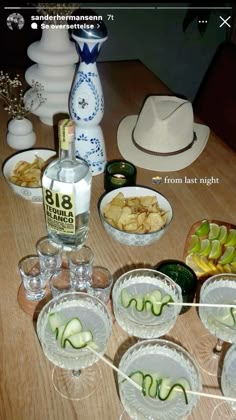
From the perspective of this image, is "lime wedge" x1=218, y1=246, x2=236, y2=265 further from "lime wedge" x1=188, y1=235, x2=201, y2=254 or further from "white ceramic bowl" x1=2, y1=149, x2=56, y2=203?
"white ceramic bowl" x1=2, y1=149, x2=56, y2=203

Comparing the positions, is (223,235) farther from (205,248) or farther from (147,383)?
(147,383)

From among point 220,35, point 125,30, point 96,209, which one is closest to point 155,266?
point 96,209

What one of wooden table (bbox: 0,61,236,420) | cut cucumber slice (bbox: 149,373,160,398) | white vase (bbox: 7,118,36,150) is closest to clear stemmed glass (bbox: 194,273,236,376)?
wooden table (bbox: 0,61,236,420)

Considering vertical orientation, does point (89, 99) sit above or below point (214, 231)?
above

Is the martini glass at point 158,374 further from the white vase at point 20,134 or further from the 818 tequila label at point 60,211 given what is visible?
the white vase at point 20,134

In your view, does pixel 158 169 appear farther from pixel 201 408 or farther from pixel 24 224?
pixel 201 408

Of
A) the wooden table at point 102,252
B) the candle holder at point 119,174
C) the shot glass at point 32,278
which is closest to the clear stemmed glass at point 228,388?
the wooden table at point 102,252

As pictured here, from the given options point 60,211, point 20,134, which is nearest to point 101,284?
point 60,211
